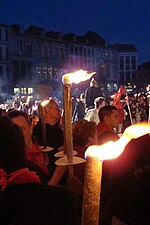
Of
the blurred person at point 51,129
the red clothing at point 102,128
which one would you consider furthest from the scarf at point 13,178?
the red clothing at point 102,128

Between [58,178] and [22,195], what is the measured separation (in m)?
1.70

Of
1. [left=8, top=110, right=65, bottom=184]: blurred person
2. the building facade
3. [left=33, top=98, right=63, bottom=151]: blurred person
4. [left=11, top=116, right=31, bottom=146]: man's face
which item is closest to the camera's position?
[left=8, top=110, right=65, bottom=184]: blurred person

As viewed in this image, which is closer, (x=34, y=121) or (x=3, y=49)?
(x=34, y=121)

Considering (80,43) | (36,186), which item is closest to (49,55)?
(80,43)

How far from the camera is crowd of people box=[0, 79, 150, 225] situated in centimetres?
178

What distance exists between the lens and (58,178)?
11.4 feet

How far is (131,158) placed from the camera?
371 centimetres

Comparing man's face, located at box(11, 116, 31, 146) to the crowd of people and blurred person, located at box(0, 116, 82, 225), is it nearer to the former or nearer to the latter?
the crowd of people

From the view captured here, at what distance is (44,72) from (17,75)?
767cm

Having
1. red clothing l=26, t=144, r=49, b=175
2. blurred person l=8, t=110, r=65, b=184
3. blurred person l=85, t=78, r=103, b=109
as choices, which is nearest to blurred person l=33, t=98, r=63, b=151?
blurred person l=8, t=110, r=65, b=184

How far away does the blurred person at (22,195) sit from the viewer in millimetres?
1749

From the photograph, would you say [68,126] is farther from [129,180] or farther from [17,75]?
[17,75]

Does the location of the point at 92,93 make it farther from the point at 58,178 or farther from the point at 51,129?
the point at 58,178

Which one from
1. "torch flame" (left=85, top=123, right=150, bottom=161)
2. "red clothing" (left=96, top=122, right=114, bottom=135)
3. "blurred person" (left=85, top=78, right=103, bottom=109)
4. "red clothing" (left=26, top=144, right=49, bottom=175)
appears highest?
"blurred person" (left=85, top=78, right=103, bottom=109)
